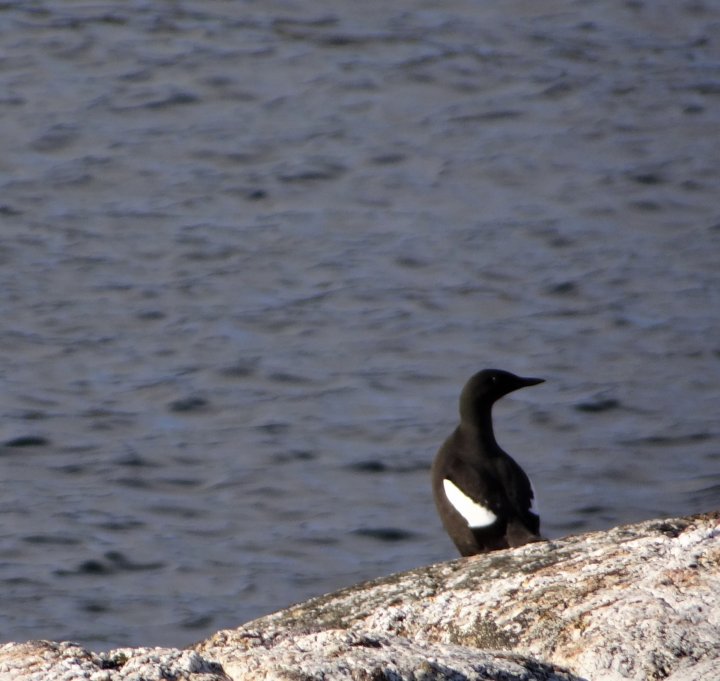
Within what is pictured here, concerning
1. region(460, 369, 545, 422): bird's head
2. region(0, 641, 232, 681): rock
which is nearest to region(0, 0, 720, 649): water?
region(460, 369, 545, 422): bird's head

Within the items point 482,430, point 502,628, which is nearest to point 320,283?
point 482,430

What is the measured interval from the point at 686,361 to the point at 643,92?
194 inches

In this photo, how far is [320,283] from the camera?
11969 mm

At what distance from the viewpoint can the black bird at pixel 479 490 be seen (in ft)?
21.5

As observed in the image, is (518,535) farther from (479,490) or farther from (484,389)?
(484,389)

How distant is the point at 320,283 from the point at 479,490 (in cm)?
547

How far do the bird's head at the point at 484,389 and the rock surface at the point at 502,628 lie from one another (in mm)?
2896

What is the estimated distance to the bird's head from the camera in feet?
24.4

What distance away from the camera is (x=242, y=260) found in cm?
1228

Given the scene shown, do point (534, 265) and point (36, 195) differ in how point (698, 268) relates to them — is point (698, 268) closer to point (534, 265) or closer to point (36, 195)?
point (534, 265)

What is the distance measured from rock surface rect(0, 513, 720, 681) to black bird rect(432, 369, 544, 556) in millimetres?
1975

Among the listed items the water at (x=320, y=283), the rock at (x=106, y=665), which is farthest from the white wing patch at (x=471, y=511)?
the rock at (x=106, y=665)

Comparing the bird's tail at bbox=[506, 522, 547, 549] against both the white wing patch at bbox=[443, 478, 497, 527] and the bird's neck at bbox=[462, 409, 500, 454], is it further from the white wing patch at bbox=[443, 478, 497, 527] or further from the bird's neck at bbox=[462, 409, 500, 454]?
the bird's neck at bbox=[462, 409, 500, 454]

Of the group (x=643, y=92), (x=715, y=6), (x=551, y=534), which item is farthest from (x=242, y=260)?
(x=715, y=6)
